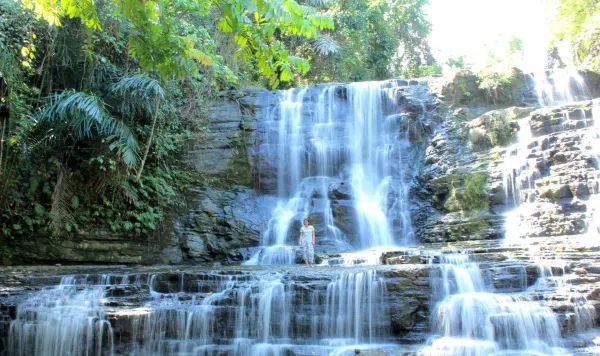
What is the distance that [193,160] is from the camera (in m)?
15.1

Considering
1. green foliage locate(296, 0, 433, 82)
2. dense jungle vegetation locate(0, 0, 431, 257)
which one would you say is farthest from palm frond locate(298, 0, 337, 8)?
dense jungle vegetation locate(0, 0, 431, 257)

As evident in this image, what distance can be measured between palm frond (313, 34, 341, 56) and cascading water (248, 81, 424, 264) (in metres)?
4.47

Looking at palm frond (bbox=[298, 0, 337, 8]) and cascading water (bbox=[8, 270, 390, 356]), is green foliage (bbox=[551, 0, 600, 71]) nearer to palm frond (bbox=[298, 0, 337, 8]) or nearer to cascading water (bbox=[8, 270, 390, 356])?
palm frond (bbox=[298, 0, 337, 8])

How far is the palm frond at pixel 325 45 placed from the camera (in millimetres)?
21562

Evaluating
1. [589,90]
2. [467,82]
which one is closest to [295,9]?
[467,82]

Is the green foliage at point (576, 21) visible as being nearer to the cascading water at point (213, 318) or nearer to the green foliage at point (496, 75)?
the green foliage at point (496, 75)

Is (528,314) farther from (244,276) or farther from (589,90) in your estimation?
(589,90)

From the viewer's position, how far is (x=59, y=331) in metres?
7.48

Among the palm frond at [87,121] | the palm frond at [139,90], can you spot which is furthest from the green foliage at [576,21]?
the palm frond at [87,121]

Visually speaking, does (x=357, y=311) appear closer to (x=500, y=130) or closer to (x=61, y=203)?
(x=61, y=203)

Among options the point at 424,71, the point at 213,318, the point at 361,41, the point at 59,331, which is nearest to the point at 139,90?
the point at 59,331

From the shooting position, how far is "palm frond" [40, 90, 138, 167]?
11156 mm

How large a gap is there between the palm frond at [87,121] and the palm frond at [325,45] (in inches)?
455

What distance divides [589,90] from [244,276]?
45.0 ft
